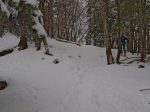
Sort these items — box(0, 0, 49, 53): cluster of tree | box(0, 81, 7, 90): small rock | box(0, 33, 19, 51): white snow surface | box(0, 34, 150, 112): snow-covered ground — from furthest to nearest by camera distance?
1. box(0, 33, 19, 51): white snow surface
2. box(0, 81, 7, 90): small rock
3. box(0, 34, 150, 112): snow-covered ground
4. box(0, 0, 49, 53): cluster of tree

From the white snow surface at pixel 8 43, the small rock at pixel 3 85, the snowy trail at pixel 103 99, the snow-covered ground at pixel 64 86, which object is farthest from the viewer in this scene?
the white snow surface at pixel 8 43

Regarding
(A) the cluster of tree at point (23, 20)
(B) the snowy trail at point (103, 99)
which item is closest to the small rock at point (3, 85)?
(B) the snowy trail at point (103, 99)

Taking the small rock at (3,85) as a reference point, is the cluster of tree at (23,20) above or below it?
above

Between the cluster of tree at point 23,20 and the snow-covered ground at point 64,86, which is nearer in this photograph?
the cluster of tree at point 23,20

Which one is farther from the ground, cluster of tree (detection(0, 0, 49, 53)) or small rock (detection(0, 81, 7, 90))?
cluster of tree (detection(0, 0, 49, 53))

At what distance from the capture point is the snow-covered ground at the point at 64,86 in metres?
9.71

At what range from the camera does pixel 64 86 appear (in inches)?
513

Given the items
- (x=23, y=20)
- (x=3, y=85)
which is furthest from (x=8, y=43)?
(x=23, y=20)

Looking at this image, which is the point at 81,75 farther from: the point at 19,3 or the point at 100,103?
the point at 19,3

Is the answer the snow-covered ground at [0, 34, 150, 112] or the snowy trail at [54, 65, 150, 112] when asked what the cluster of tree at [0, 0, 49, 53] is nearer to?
the snow-covered ground at [0, 34, 150, 112]

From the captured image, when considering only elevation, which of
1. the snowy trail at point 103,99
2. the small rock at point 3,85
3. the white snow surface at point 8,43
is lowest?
the snowy trail at point 103,99

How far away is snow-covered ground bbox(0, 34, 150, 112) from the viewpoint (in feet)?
31.9

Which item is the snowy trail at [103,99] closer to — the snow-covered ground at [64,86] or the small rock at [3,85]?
the snow-covered ground at [64,86]

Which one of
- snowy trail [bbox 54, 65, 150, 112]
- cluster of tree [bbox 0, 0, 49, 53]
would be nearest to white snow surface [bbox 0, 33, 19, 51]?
snowy trail [bbox 54, 65, 150, 112]
